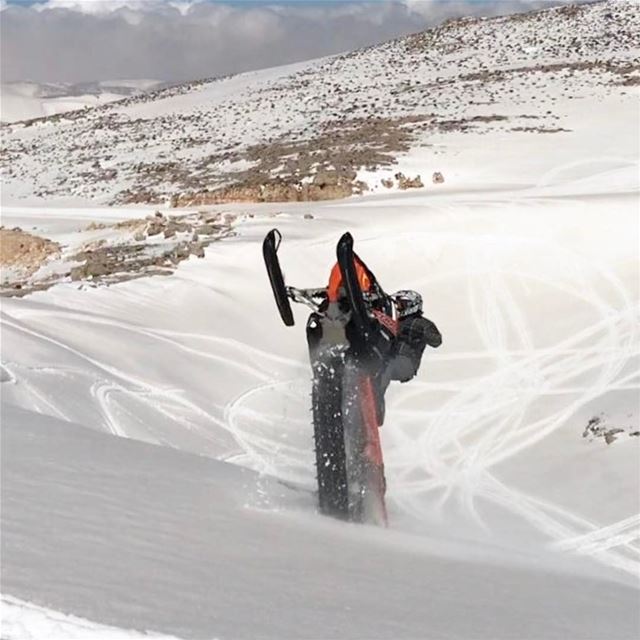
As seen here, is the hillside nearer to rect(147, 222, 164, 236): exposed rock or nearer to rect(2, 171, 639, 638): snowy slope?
rect(147, 222, 164, 236): exposed rock

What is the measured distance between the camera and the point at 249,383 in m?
9.86

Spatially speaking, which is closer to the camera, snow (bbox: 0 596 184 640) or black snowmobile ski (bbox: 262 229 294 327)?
snow (bbox: 0 596 184 640)

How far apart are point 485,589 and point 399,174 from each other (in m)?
19.5

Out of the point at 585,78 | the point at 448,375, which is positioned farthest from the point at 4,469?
the point at 585,78

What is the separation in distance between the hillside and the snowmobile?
16778mm

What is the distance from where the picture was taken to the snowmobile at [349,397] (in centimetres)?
490

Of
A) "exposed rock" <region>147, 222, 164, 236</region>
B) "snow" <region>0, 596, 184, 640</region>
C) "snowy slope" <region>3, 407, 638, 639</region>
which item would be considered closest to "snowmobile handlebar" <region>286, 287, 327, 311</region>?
"snowy slope" <region>3, 407, 638, 639</region>

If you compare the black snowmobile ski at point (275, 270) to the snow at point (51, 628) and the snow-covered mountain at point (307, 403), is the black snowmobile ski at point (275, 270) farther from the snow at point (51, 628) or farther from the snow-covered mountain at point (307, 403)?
the snow at point (51, 628)

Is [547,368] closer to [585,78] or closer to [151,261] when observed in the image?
[151,261]

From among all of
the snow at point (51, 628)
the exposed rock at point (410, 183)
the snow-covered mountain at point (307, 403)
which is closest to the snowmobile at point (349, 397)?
the snow-covered mountain at point (307, 403)

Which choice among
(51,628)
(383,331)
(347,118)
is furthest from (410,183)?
(51,628)

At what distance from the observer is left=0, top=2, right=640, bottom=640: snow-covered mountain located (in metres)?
2.72

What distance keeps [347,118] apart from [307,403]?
2626 cm

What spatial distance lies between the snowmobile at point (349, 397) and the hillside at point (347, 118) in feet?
55.0
